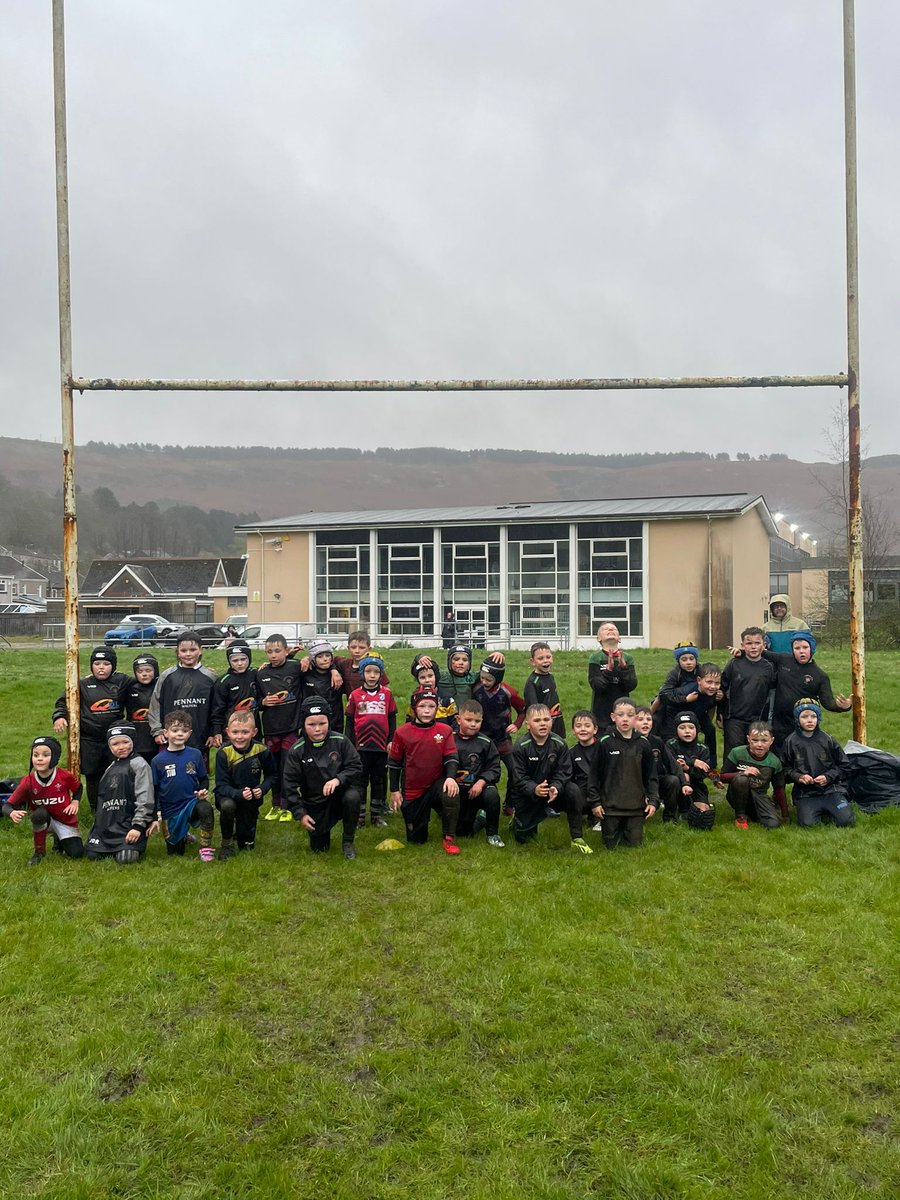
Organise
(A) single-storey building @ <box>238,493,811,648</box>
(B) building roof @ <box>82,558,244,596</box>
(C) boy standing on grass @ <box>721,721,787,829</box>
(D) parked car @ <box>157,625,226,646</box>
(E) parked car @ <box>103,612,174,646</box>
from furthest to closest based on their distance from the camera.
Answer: (B) building roof @ <box>82,558,244,596</box> < (D) parked car @ <box>157,625,226,646</box> < (E) parked car @ <box>103,612,174,646</box> < (A) single-storey building @ <box>238,493,811,648</box> < (C) boy standing on grass @ <box>721,721,787,829</box>

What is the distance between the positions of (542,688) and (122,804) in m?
3.94

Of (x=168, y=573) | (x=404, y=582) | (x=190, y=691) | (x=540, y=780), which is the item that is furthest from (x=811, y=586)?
(x=168, y=573)

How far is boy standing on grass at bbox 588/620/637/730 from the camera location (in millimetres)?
7953

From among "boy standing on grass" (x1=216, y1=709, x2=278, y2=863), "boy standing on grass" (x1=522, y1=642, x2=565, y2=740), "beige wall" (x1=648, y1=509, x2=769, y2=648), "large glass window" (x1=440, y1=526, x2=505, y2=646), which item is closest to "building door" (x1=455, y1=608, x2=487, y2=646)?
"large glass window" (x1=440, y1=526, x2=505, y2=646)

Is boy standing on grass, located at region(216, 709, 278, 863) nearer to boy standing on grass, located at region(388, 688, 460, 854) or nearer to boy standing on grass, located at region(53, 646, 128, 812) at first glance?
boy standing on grass, located at region(388, 688, 460, 854)

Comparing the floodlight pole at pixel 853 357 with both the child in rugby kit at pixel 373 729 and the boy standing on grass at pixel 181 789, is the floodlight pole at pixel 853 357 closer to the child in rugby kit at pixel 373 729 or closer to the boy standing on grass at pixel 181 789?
the child in rugby kit at pixel 373 729

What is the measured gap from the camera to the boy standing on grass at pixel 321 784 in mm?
6648

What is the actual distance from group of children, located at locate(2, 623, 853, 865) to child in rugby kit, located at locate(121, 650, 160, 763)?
1 centimetres

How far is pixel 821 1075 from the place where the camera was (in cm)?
349

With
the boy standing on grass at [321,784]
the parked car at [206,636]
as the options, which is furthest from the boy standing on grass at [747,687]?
the parked car at [206,636]

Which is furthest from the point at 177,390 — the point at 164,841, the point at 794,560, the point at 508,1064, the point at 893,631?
the point at 794,560

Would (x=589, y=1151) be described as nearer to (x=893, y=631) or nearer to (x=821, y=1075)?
(x=821, y=1075)

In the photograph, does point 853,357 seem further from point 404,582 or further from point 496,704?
point 404,582

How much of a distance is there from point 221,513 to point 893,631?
339ft
